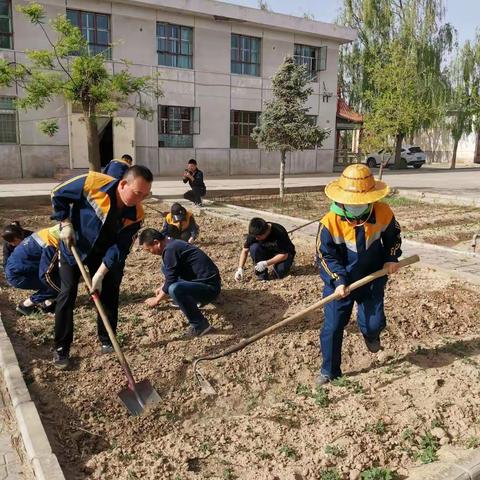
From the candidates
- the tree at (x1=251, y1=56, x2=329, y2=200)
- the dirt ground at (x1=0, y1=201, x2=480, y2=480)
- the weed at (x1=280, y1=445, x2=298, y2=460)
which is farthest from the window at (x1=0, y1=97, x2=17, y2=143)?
the weed at (x1=280, y1=445, x2=298, y2=460)

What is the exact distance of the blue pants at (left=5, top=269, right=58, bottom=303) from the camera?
4.59m

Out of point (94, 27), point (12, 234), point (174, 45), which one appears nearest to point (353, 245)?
point (12, 234)

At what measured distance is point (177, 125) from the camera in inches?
808

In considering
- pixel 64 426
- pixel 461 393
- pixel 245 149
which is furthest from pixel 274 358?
pixel 245 149

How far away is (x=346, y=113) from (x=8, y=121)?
18501 mm

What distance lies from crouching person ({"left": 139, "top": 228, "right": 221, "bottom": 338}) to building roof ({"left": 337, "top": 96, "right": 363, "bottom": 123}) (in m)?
24.3

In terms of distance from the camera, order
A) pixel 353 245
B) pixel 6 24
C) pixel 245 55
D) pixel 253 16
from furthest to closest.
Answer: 1. pixel 245 55
2. pixel 253 16
3. pixel 6 24
4. pixel 353 245

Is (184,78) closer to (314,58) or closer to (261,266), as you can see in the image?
(314,58)

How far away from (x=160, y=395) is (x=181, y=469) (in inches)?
34.8

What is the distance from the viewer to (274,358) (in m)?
3.90

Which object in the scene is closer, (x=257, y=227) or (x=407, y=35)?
(x=257, y=227)

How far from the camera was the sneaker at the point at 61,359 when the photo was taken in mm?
3703

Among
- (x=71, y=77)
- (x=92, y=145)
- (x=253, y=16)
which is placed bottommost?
(x=92, y=145)

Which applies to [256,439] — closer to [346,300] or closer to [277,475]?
[277,475]
